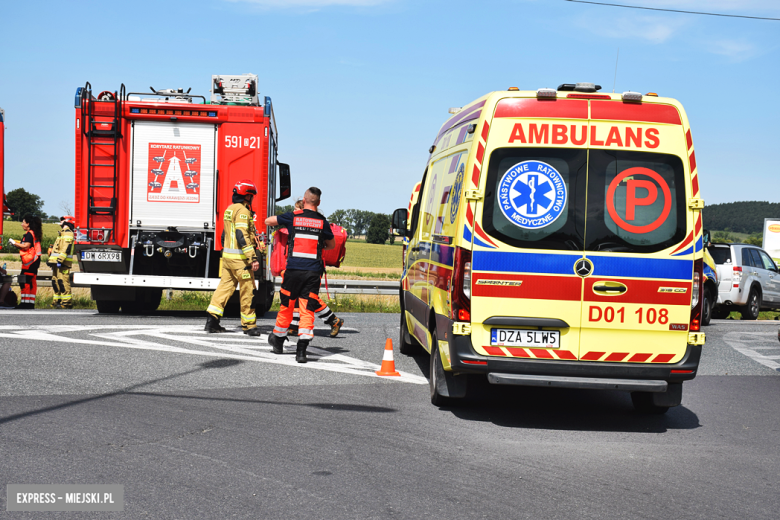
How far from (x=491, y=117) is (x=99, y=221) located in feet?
26.8

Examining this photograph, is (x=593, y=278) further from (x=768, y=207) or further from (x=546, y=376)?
(x=768, y=207)

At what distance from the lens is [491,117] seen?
604 centimetres

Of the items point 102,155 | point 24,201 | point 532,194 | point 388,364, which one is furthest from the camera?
point 24,201

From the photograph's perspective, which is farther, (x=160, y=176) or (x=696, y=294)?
(x=160, y=176)

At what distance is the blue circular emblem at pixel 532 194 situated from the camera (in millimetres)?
5984

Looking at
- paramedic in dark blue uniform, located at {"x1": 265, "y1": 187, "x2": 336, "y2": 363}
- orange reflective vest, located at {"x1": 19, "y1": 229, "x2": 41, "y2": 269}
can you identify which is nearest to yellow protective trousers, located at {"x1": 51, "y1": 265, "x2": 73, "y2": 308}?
orange reflective vest, located at {"x1": 19, "y1": 229, "x2": 41, "y2": 269}

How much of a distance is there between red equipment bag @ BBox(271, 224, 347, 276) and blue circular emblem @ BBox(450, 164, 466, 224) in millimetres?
3953

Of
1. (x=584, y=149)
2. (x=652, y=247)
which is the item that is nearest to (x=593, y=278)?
(x=652, y=247)

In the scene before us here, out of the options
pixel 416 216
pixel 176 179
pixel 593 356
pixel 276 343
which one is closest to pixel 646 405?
pixel 593 356

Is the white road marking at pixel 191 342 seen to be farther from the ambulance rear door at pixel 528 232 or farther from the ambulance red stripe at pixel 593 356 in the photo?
the ambulance red stripe at pixel 593 356

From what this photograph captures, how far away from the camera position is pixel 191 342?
9781mm

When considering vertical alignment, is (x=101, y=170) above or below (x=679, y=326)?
above

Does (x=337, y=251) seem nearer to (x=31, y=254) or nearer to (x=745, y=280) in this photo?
(x=31, y=254)

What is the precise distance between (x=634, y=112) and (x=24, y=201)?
97.7m
